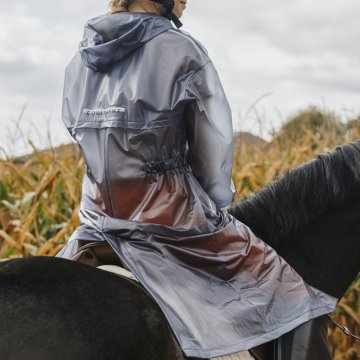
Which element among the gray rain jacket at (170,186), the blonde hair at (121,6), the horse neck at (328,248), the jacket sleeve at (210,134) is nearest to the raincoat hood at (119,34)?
the gray rain jacket at (170,186)

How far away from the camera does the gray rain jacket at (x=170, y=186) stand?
2.95 meters

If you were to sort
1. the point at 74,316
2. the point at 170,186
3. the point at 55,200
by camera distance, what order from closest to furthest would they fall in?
the point at 74,316 → the point at 170,186 → the point at 55,200

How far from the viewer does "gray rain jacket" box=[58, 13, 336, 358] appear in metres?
2.95

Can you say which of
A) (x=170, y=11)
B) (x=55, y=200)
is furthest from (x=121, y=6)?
(x=55, y=200)

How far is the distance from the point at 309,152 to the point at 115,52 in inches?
193

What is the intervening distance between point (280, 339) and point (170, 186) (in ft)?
2.41

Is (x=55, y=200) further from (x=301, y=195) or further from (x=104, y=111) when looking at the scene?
(x=104, y=111)

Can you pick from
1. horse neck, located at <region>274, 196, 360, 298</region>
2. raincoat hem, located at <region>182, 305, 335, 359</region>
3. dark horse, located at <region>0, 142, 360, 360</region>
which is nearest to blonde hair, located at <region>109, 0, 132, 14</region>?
dark horse, located at <region>0, 142, 360, 360</region>

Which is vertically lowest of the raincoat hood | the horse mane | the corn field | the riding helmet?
the corn field

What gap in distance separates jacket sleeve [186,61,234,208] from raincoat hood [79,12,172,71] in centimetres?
25

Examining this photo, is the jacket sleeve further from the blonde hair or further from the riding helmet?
the blonde hair

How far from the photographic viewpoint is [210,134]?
10.2ft

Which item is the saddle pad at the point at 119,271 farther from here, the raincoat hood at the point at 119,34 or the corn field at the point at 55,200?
the corn field at the point at 55,200

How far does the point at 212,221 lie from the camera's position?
3104 millimetres
